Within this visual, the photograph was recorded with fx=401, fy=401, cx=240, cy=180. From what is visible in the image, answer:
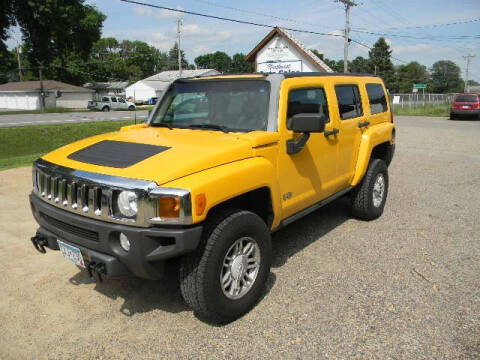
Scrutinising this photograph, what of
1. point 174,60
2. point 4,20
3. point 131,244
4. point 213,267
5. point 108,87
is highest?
point 174,60

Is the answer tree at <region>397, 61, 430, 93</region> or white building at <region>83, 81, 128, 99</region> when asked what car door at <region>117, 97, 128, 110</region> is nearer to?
white building at <region>83, 81, 128, 99</region>

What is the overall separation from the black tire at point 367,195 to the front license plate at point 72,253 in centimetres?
366

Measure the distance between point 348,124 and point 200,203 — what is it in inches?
104

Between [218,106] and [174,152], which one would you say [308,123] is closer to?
[218,106]

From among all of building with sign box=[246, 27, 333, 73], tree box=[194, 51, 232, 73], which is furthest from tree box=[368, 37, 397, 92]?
building with sign box=[246, 27, 333, 73]

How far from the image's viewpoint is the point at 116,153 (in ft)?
10.5

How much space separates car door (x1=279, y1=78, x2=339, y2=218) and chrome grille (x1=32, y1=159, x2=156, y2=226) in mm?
1371

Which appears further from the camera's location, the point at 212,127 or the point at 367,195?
the point at 367,195

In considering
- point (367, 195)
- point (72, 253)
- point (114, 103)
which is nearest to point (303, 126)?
point (72, 253)

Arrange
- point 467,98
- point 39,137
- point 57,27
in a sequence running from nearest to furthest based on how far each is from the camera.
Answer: point 39,137, point 467,98, point 57,27

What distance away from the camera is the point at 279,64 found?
2648 centimetres

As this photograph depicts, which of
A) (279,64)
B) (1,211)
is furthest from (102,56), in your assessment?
(1,211)

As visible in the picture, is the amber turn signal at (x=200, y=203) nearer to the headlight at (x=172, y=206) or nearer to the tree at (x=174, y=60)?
the headlight at (x=172, y=206)

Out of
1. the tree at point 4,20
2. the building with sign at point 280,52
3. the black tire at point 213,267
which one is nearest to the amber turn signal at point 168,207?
the black tire at point 213,267
